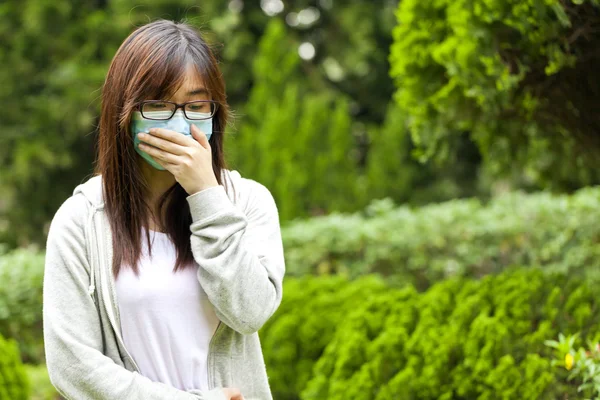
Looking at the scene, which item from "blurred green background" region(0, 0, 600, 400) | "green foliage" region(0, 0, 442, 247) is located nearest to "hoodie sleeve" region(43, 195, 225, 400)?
"blurred green background" region(0, 0, 600, 400)

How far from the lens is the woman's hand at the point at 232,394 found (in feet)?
6.88

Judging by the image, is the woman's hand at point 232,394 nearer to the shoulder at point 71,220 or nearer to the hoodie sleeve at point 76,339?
the hoodie sleeve at point 76,339

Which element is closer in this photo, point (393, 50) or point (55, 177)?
point (393, 50)

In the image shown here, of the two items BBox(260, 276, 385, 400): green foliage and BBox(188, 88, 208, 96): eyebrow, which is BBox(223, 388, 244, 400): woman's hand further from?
BBox(260, 276, 385, 400): green foliage

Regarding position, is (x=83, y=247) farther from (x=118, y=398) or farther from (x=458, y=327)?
(x=458, y=327)

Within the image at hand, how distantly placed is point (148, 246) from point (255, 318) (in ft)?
1.13

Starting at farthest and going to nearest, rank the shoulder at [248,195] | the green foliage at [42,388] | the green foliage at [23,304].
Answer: the green foliage at [23,304] < the green foliage at [42,388] < the shoulder at [248,195]

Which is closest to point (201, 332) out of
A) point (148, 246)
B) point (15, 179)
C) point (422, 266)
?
point (148, 246)

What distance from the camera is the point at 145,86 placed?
2.05 m

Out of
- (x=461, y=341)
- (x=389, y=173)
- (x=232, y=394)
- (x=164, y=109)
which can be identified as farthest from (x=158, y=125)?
(x=389, y=173)

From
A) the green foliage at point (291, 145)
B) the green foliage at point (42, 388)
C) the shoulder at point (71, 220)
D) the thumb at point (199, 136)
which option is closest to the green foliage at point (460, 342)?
the thumb at point (199, 136)

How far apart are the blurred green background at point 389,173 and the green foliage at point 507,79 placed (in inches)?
0.4

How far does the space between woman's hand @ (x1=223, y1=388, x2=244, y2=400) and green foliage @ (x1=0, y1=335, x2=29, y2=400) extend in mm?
3068

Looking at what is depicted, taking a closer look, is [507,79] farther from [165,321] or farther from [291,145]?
[291,145]
